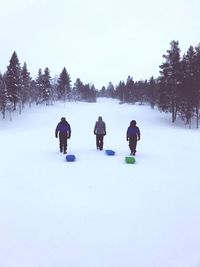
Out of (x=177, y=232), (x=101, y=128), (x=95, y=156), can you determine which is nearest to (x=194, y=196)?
(x=177, y=232)

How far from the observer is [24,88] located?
63.9 m

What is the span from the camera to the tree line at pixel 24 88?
173 ft

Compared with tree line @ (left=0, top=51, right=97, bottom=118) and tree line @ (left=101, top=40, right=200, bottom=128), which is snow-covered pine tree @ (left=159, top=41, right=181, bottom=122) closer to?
tree line @ (left=101, top=40, right=200, bottom=128)

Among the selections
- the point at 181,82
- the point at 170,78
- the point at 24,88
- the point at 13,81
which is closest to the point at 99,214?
the point at 181,82

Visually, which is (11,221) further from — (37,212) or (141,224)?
(141,224)

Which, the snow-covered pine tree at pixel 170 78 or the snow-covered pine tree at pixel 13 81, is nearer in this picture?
the snow-covered pine tree at pixel 170 78

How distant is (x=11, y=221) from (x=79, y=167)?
194 inches

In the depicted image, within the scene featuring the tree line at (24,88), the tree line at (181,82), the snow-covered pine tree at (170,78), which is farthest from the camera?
the tree line at (24,88)

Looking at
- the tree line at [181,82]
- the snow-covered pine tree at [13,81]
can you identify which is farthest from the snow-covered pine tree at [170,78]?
the snow-covered pine tree at [13,81]

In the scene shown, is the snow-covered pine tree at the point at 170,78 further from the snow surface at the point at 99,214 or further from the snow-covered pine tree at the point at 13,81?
the snow-covered pine tree at the point at 13,81

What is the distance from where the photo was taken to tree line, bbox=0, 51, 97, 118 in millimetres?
52781

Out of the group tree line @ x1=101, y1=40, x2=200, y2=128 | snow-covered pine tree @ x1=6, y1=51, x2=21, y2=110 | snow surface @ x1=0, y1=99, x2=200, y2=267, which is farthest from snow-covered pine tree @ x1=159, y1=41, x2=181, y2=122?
snow-covered pine tree @ x1=6, y1=51, x2=21, y2=110

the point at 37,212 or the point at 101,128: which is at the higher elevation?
the point at 101,128

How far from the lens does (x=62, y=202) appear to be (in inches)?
277
